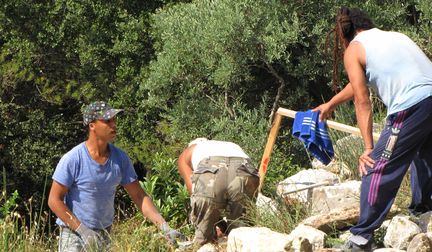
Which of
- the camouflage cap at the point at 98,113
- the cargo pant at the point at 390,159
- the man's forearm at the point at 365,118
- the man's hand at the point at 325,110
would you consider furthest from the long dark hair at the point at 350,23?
the camouflage cap at the point at 98,113

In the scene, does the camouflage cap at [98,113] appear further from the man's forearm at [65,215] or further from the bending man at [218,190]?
the bending man at [218,190]

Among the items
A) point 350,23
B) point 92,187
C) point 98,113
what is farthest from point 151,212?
point 350,23

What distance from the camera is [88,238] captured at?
18.3ft

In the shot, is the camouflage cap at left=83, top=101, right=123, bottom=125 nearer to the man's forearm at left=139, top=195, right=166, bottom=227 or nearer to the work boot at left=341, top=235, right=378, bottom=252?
the man's forearm at left=139, top=195, right=166, bottom=227

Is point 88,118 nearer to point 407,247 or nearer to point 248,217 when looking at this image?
point 248,217

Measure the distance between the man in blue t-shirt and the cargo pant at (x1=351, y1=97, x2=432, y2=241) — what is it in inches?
48.8

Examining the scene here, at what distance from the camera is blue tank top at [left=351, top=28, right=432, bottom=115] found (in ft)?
18.3

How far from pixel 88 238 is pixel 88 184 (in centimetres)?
39

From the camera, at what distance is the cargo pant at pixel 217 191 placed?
6852mm

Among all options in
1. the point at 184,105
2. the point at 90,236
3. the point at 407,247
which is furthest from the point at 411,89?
the point at 184,105

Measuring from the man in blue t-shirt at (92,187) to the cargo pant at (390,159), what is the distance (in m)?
1.24

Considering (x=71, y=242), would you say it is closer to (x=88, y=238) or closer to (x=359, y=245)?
(x=88, y=238)

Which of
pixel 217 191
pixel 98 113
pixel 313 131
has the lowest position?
pixel 217 191

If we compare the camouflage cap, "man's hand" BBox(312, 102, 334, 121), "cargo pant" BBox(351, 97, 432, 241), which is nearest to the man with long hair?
"cargo pant" BBox(351, 97, 432, 241)
